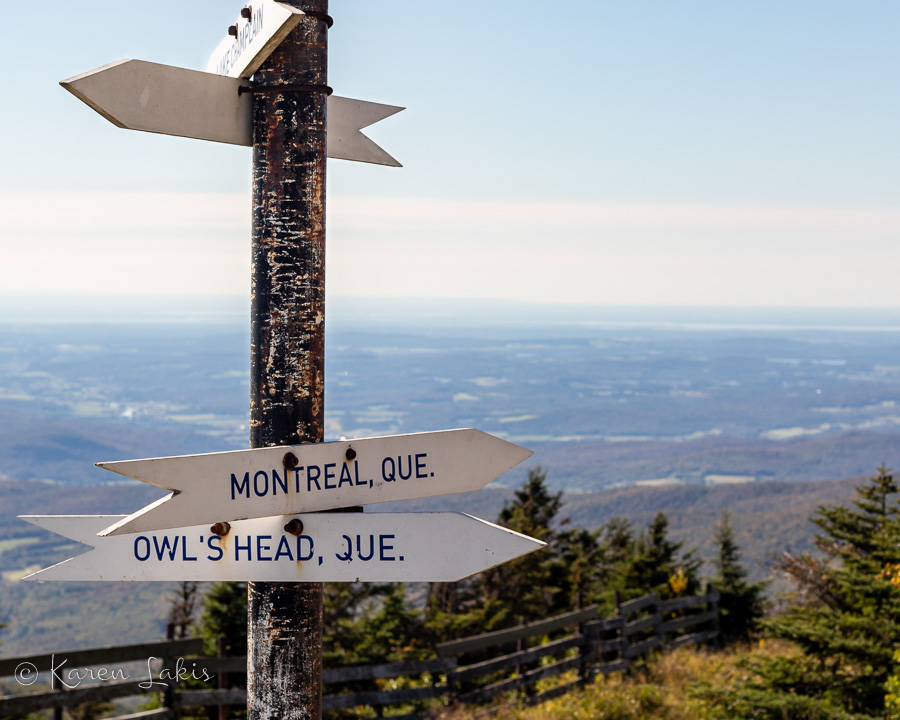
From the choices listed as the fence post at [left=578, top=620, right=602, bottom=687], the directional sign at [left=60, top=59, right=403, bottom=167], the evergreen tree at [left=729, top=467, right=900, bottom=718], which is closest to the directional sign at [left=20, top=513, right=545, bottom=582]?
the directional sign at [left=60, top=59, right=403, bottom=167]

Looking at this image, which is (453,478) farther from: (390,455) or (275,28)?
(275,28)

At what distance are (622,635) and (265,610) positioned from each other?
33.1ft

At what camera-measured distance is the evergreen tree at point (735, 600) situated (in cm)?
1520

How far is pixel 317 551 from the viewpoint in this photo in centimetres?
264

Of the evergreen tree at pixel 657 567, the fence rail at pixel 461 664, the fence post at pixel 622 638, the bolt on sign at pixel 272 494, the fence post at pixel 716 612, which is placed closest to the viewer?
the bolt on sign at pixel 272 494

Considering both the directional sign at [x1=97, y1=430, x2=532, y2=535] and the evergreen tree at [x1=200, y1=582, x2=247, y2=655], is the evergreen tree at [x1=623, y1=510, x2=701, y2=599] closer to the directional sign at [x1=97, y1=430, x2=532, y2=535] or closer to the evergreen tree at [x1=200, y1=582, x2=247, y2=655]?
the evergreen tree at [x1=200, y1=582, x2=247, y2=655]

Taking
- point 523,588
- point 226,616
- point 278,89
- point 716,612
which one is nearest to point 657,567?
point 716,612

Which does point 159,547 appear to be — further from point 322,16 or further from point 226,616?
point 226,616

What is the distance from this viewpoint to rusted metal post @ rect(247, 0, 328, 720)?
105 inches

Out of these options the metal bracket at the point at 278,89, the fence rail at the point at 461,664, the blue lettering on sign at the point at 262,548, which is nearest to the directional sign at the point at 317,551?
the blue lettering on sign at the point at 262,548

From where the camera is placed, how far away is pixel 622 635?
1178 cm

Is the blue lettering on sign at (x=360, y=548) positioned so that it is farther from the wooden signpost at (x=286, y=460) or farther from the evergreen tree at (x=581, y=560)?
the evergreen tree at (x=581, y=560)

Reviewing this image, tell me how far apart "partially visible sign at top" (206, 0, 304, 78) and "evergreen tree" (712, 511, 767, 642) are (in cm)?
1440

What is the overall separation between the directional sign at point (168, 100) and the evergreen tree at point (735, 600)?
1438 centimetres
